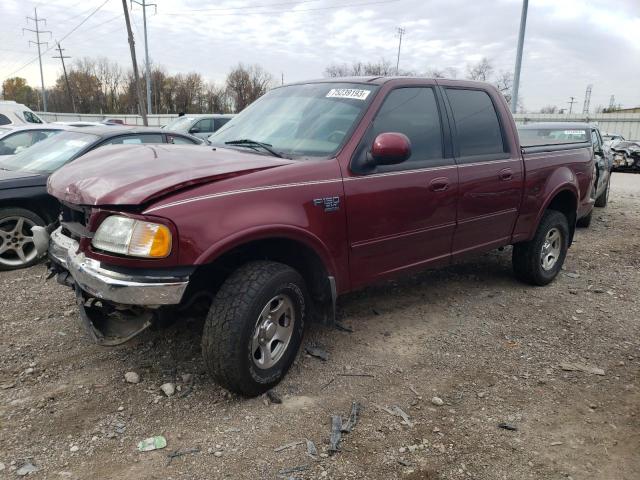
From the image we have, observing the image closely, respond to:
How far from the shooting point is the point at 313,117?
145 inches

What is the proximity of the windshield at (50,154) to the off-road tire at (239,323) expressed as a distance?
371 centimetres

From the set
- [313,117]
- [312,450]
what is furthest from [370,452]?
[313,117]

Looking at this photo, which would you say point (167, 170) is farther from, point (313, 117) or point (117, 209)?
point (313, 117)

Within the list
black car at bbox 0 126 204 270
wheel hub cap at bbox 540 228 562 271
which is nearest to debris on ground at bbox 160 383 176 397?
black car at bbox 0 126 204 270

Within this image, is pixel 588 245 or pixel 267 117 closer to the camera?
pixel 267 117

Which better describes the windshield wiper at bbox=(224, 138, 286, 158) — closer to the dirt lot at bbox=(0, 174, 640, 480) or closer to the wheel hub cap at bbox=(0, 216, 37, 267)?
the dirt lot at bbox=(0, 174, 640, 480)

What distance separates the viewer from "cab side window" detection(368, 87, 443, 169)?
3.67 meters

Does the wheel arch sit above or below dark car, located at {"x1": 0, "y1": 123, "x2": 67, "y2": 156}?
below

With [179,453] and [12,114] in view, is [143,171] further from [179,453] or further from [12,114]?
[12,114]

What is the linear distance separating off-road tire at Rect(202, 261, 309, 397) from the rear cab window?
2.08m

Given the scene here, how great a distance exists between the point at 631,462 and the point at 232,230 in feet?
7.91

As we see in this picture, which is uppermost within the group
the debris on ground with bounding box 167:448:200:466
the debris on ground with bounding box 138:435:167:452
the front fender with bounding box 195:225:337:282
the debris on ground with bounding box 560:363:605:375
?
the front fender with bounding box 195:225:337:282

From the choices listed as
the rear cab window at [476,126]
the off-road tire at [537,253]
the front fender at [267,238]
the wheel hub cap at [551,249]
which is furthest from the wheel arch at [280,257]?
the wheel hub cap at [551,249]

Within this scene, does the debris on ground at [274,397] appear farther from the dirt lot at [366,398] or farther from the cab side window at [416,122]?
the cab side window at [416,122]
